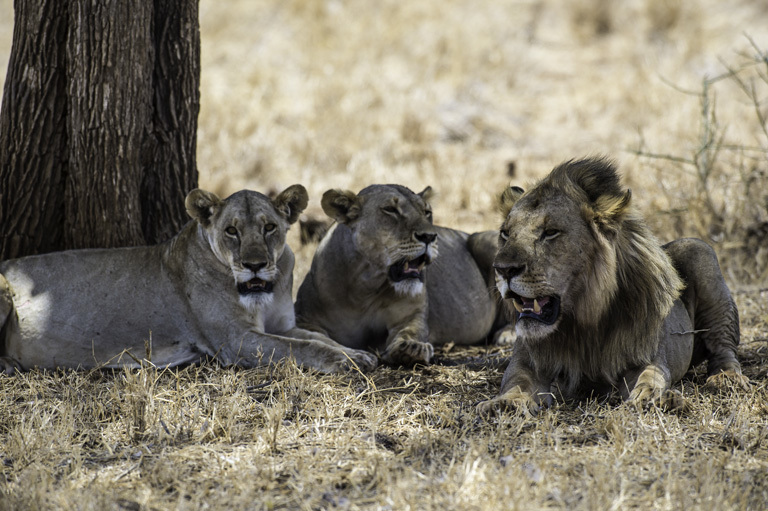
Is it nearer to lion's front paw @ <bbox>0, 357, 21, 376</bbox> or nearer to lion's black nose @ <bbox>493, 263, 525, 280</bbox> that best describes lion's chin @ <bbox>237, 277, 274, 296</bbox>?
lion's front paw @ <bbox>0, 357, 21, 376</bbox>

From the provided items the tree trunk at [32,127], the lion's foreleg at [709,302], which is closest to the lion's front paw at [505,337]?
the lion's foreleg at [709,302]

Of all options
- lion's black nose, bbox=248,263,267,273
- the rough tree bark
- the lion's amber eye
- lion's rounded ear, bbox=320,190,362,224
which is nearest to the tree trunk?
the rough tree bark

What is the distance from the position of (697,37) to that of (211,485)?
11930 mm

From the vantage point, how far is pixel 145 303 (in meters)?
4.90

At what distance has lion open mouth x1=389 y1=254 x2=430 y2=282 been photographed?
504 centimetres

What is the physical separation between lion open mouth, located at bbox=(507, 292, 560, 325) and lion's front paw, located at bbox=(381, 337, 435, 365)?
115 cm

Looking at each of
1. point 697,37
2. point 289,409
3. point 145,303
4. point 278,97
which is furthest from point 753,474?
point 697,37

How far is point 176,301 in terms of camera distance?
493 cm

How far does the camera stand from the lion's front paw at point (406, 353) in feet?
15.6

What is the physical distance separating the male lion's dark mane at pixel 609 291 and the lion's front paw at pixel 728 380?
0.48 meters

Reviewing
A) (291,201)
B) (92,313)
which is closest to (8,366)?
(92,313)

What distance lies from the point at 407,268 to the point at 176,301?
4.53 ft

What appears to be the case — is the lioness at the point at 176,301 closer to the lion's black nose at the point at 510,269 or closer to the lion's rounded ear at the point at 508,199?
the lion's rounded ear at the point at 508,199

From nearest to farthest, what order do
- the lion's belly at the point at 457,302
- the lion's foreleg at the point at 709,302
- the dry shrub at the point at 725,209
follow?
1. the lion's foreleg at the point at 709,302
2. the lion's belly at the point at 457,302
3. the dry shrub at the point at 725,209
